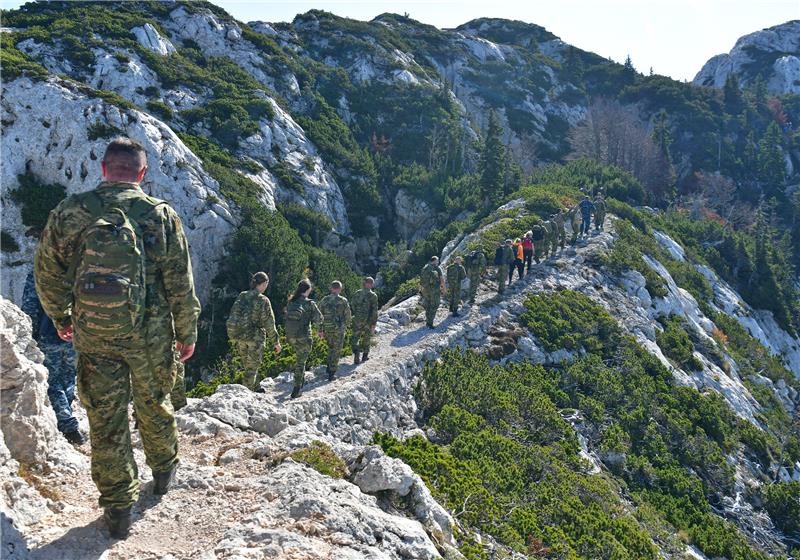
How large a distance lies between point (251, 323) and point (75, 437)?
4.44 meters

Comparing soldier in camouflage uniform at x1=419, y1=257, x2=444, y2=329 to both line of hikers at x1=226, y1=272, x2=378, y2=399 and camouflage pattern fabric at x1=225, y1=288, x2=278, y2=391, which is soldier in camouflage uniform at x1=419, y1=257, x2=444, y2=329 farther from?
camouflage pattern fabric at x1=225, y1=288, x2=278, y2=391

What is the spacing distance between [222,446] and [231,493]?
1.24m

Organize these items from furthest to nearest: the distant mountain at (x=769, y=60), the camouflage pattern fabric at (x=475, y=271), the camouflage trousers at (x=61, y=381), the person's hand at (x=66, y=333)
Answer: the distant mountain at (x=769, y=60) < the camouflage pattern fabric at (x=475, y=271) < the camouflage trousers at (x=61, y=381) < the person's hand at (x=66, y=333)

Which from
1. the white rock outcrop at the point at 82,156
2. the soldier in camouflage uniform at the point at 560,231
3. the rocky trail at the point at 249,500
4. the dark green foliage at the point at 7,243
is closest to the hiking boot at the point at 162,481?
the rocky trail at the point at 249,500

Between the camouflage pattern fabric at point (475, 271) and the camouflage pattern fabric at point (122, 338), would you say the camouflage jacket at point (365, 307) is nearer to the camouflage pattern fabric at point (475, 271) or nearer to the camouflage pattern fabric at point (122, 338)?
the camouflage pattern fabric at point (475, 271)

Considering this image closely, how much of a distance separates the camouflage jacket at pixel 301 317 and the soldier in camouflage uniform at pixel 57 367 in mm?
4726

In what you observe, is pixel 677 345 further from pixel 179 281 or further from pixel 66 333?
pixel 66 333

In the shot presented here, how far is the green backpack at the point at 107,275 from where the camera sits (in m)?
3.77

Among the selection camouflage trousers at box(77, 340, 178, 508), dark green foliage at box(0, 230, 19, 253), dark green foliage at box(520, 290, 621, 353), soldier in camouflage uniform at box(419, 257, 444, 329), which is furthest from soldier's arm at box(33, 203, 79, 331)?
dark green foliage at box(0, 230, 19, 253)

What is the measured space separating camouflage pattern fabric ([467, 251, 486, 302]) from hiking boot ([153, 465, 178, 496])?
604 inches

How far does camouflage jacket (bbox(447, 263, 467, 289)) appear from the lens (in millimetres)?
17703

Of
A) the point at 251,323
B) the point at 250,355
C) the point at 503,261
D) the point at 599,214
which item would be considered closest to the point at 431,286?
the point at 503,261

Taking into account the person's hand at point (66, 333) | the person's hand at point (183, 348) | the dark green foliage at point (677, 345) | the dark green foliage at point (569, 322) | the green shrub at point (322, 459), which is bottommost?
the dark green foliage at point (677, 345)

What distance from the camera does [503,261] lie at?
67.7ft
